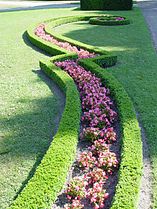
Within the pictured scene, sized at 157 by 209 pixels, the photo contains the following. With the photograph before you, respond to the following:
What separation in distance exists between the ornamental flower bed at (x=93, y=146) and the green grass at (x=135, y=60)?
0.43 metres

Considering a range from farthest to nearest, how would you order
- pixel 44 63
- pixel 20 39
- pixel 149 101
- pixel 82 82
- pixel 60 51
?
pixel 20 39 → pixel 60 51 → pixel 44 63 → pixel 82 82 → pixel 149 101

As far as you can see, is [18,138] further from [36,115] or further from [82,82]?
[82,82]

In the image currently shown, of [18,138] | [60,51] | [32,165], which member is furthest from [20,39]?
[32,165]

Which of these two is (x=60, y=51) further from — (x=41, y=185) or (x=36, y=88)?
(x=41, y=185)

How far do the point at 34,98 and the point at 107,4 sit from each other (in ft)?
43.7

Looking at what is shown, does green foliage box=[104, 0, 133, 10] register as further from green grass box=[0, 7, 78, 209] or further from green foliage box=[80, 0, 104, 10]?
green grass box=[0, 7, 78, 209]

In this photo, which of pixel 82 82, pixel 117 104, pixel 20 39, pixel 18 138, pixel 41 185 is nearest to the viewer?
pixel 41 185

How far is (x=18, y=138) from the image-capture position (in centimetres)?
411

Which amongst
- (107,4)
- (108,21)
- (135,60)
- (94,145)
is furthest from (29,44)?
(107,4)

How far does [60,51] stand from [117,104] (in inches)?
128

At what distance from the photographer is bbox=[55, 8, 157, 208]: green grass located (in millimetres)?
4527

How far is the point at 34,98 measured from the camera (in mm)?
5309

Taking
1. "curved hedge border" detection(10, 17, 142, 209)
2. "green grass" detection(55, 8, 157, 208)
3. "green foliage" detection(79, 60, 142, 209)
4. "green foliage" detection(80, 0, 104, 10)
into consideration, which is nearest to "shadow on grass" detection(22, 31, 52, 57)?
"green grass" detection(55, 8, 157, 208)

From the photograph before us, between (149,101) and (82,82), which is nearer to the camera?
(149,101)
